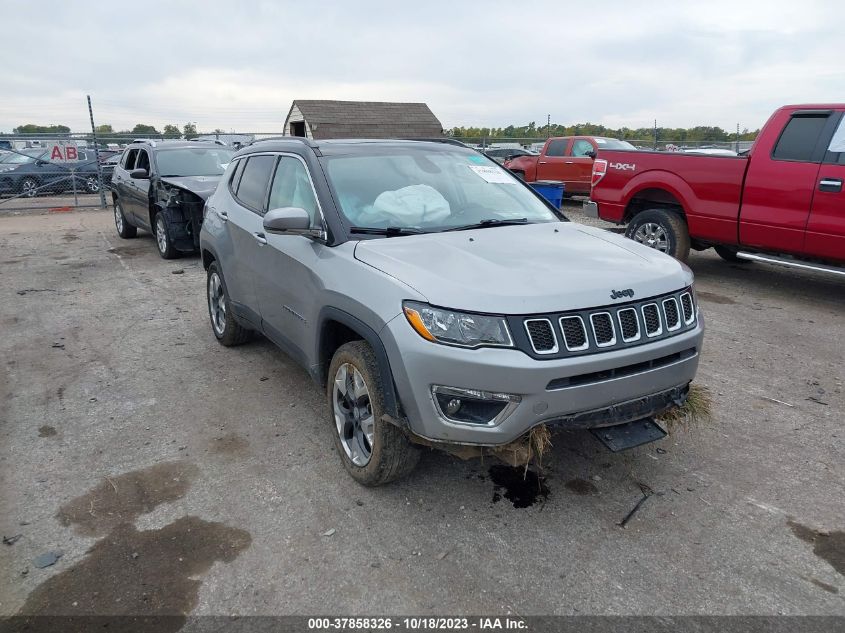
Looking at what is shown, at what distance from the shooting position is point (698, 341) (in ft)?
10.8

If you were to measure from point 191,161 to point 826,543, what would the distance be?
1000cm

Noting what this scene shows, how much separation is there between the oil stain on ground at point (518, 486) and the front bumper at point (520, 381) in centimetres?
66

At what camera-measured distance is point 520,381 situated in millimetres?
2725

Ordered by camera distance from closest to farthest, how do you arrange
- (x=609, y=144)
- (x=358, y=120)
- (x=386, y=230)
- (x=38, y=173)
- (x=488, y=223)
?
(x=386, y=230), (x=488, y=223), (x=609, y=144), (x=38, y=173), (x=358, y=120)

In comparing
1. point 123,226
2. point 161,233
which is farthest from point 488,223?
point 123,226

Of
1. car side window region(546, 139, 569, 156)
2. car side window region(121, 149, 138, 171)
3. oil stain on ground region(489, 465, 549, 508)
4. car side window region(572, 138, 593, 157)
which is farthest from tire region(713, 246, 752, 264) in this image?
car side window region(121, 149, 138, 171)

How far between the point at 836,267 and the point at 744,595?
5.46 meters

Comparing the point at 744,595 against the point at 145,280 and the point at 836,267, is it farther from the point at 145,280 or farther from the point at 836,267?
the point at 145,280

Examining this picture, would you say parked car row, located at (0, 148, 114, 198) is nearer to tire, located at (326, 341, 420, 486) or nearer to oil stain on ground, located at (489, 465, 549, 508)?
tire, located at (326, 341, 420, 486)

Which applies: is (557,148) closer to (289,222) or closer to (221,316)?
(221,316)

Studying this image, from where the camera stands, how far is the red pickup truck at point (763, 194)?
260 inches

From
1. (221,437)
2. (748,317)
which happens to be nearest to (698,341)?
(221,437)

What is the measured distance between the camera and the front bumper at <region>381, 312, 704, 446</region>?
2.74 meters

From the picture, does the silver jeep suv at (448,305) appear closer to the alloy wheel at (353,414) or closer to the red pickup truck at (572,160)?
the alloy wheel at (353,414)
